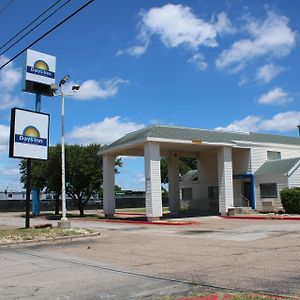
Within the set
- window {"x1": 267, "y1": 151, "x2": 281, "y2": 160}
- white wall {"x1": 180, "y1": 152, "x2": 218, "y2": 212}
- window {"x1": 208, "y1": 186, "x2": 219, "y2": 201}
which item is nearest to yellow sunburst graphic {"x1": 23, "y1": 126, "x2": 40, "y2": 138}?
white wall {"x1": 180, "y1": 152, "x2": 218, "y2": 212}

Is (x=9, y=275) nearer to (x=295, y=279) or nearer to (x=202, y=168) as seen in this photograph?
(x=295, y=279)

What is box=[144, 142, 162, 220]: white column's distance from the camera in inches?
A: 1225

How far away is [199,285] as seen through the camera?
848 centimetres

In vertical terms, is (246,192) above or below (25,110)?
below

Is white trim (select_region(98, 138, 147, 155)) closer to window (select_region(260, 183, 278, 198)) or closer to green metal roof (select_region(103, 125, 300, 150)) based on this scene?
green metal roof (select_region(103, 125, 300, 150))

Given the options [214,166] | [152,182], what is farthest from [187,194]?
[152,182]

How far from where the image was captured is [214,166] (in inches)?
1650

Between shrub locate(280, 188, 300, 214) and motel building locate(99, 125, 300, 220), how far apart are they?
2262 millimetres

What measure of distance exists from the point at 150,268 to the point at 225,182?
975 inches

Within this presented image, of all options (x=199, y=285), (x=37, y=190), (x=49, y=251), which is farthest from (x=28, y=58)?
(x=37, y=190)

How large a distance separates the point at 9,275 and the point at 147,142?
21.7 metres

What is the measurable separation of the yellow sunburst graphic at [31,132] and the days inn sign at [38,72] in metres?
3.86

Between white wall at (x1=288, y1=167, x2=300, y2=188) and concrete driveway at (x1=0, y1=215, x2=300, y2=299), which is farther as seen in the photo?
white wall at (x1=288, y1=167, x2=300, y2=188)

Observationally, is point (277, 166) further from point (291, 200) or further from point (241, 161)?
point (291, 200)
